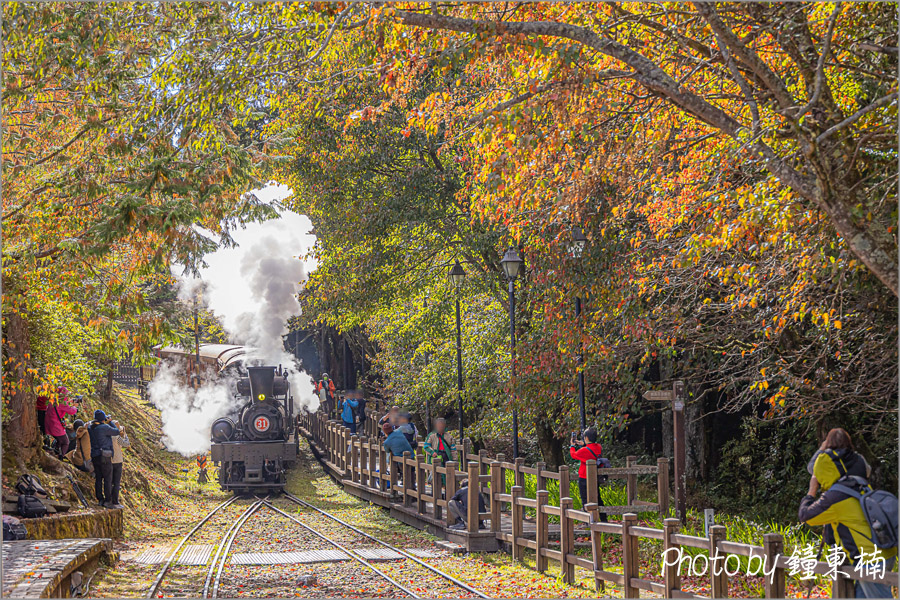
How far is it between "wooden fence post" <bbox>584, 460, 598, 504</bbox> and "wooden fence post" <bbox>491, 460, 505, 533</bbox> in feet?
5.40

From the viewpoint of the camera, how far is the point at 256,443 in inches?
874

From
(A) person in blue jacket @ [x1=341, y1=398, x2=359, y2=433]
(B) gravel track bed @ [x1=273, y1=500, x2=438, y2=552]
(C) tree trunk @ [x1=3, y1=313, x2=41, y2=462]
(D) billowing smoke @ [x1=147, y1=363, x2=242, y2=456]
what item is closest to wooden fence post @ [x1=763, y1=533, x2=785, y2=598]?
(B) gravel track bed @ [x1=273, y1=500, x2=438, y2=552]

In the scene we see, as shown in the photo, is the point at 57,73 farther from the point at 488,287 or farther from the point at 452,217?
the point at 488,287

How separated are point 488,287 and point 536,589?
11154 mm

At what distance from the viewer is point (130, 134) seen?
31.7 ft

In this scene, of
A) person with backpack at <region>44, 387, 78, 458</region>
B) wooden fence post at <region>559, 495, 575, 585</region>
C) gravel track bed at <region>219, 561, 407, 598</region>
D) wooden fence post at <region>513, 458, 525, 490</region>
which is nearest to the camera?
gravel track bed at <region>219, 561, 407, 598</region>

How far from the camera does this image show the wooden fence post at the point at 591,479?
12.3 metres

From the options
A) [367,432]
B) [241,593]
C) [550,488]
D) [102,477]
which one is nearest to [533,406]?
[550,488]

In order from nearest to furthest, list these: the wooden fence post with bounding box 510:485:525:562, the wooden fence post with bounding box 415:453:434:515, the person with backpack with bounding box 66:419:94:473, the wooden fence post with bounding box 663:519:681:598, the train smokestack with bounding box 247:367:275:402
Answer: the wooden fence post with bounding box 663:519:681:598 < the wooden fence post with bounding box 510:485:525:562 < the person with backpack with bounding box 66:419:94:473 < the wooden fence post with bounding box 415:453:434:515 < the train smokestack with bounding box 247:367:275:402

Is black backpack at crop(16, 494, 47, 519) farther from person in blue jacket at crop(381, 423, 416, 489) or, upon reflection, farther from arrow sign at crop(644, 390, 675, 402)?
arrow sign at crop(644, 390, 675, 402)

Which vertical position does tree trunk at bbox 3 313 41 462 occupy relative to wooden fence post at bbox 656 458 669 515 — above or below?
above

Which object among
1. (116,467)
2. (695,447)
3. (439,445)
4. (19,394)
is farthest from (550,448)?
(19,394)

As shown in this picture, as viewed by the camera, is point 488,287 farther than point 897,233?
Yes

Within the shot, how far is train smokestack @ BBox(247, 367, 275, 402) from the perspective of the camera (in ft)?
78.8
